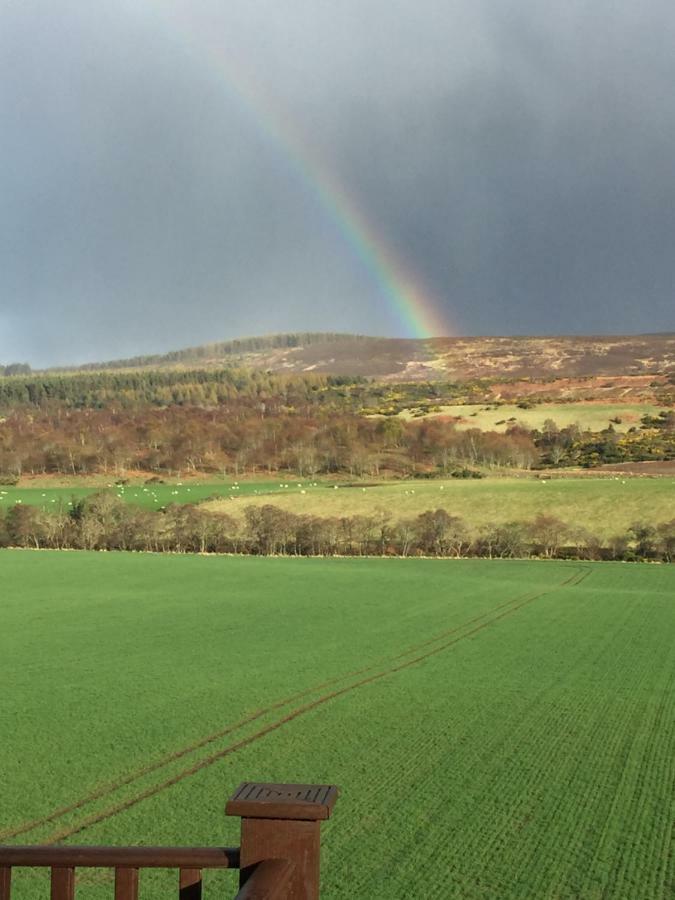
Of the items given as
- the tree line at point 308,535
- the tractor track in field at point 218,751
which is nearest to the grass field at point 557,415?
the tree line at point 308,535

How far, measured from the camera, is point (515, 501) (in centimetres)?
6662

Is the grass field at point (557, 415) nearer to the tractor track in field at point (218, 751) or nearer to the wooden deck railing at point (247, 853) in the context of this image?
the tractor track in field at point (218, 751)

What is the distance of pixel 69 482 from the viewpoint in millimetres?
100125

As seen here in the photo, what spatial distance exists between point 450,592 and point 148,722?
22146mm

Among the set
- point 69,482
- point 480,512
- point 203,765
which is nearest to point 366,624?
point 203,765

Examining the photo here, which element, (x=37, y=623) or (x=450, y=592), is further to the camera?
(x=450, y=592)

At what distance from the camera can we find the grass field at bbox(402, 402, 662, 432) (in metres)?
114

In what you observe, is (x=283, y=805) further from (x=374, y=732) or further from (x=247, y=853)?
(x=374, y=732)

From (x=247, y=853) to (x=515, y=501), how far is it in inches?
2535

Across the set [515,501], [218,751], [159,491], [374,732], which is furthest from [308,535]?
[218,751]

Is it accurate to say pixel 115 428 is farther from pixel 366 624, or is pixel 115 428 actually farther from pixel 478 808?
pixel 478 808

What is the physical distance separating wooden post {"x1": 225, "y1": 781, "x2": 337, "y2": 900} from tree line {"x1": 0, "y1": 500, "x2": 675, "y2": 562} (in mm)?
49443

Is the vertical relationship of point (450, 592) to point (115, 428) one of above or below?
below

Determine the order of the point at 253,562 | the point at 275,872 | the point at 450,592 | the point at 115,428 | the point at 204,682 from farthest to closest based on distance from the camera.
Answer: the point at 115,428
the point at 253,562
the point at 450,592
the point at 204,682
the point at 275,872
